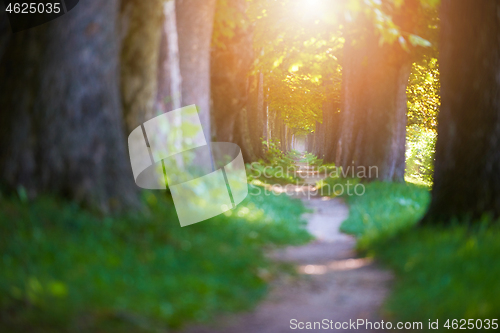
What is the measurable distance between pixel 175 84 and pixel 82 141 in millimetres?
2705

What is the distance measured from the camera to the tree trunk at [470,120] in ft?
20.1

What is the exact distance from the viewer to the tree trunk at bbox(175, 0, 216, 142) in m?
9.62

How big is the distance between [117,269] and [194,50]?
20.7 ft

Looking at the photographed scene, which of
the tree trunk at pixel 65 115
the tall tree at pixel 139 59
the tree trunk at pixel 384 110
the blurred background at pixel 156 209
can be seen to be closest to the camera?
the blurred background at pixel 156 209

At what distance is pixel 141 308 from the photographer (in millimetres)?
3664

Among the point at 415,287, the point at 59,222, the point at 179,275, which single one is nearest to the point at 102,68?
the point at 59,222

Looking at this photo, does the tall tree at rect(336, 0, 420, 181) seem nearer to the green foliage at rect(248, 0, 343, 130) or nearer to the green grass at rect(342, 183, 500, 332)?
the green foliage at rect(248, 0, 343, 130)

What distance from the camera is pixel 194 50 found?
9.66 m

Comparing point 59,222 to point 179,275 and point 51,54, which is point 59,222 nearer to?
point 179,275

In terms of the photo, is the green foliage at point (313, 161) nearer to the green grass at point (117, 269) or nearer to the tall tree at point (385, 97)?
the tall tree at point (385, 97)

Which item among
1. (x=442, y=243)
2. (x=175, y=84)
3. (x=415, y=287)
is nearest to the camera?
(x=415, y=287)

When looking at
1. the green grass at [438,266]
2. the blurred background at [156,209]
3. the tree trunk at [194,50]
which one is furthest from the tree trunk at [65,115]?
the tree trunk at [194,50]

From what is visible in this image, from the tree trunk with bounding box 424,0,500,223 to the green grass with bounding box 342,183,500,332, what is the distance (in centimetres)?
38

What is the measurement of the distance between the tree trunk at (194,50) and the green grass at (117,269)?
3.69m
